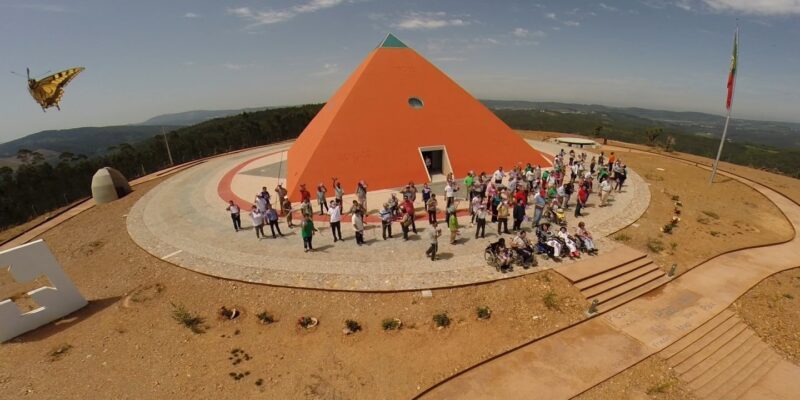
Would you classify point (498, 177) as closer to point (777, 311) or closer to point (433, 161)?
point (433, 161)

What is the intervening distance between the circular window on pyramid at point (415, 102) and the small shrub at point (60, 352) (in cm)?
1666

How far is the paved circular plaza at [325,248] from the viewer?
973 cm

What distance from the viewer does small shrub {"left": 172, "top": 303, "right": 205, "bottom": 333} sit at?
27.3 feet

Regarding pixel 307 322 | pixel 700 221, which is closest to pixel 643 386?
pixel 307 322

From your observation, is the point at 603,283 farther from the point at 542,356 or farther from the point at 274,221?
the point at 274,221

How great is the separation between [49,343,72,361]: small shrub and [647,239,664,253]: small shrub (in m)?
17.4

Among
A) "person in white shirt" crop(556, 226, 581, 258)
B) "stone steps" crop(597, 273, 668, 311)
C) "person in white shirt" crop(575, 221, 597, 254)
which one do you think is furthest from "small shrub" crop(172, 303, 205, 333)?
"person in white shirt" crop(575, 221, 597, 254)

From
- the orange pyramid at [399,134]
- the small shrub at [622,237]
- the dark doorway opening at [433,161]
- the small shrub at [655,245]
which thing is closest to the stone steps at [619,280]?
the small shrub at [655,245]

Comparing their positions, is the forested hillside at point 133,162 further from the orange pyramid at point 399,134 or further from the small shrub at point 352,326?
the small shrub at point 352,326

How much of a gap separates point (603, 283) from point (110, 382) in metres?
12.6

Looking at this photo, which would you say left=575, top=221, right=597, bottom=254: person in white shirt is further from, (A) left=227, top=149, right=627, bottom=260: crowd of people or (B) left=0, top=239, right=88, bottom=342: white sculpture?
(B) left=0, top=239, right=88, bottom=342: white sculpture

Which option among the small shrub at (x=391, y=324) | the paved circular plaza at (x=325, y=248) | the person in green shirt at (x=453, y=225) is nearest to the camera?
the small shrub at (x=391, y=324)

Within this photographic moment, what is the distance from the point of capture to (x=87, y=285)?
10633 mm

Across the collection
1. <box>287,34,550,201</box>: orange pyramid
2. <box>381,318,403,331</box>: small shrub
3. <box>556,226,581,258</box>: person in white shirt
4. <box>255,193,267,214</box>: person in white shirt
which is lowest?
<box>381,318,403,331</box>: small shrub
